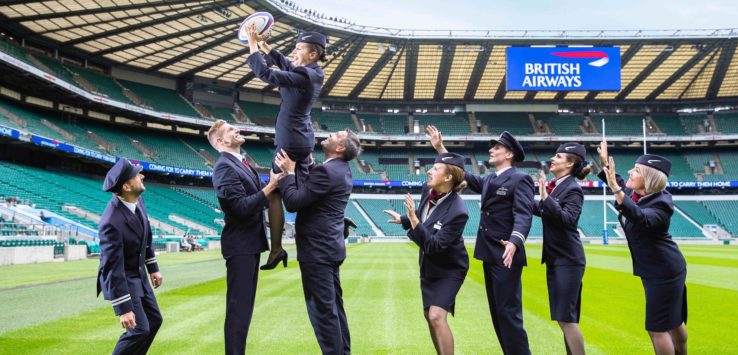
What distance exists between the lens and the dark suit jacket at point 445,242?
554cm

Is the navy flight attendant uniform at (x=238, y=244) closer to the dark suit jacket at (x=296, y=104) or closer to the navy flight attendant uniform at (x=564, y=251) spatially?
the dark suit jacket at (x=296, y=104)

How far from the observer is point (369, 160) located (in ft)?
226

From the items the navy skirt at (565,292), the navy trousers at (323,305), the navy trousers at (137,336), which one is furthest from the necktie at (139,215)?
the navy skirt at (565,292)

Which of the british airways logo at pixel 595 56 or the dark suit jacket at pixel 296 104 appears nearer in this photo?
the dark suit jacket at pixel 296 104

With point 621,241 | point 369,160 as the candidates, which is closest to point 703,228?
point 621,241

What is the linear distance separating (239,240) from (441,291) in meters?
1.95

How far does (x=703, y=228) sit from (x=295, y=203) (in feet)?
206

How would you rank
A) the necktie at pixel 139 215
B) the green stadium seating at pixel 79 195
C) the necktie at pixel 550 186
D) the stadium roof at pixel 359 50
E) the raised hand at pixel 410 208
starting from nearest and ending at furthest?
the raised hand at pixel 410 208 < the necktie at pixel 139 215 < the necktie at pixel 550 186 < the green stadium seating at pixel 79 195 < the stadium roof at pixel 359 50

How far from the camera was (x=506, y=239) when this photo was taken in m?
6.02

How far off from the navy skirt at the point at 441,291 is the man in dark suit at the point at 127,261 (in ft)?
8.13

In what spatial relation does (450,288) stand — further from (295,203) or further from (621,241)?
(621,241)

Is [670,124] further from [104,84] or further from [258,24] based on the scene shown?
[258,24]

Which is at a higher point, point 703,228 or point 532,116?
point 532,116

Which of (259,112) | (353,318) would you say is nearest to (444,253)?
(353,318)
